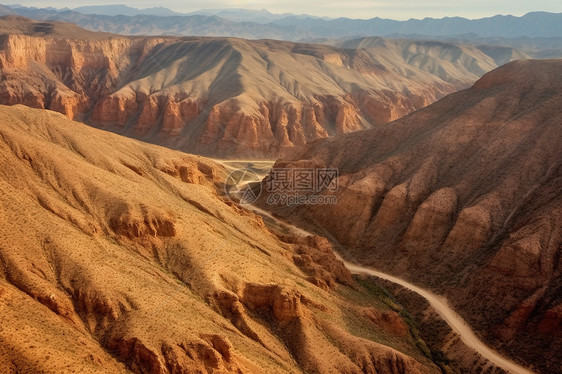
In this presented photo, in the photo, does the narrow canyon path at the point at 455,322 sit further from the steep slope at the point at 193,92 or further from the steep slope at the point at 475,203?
the steep slope at the point at 193,92

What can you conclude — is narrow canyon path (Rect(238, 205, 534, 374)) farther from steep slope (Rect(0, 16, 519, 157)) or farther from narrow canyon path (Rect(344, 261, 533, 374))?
steep slope (Rect(0, 16, 519, 157))

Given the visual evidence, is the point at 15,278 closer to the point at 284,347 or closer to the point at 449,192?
the point at 284,347

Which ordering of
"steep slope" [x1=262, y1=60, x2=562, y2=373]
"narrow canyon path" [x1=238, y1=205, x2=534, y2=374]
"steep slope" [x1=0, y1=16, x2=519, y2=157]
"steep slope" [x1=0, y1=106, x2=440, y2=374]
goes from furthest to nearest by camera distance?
1. "steep slope" [x1=0, y1=16, x2=519, y2=157]
2. "steep slope" [x1=262, y1=60, x2=562, y2=373]
3. "narrow canyon path" [x1=238, y1=205, x2=534, y2=374]
4. "steep slope" [x1=0, y1=106, x2=440, y2=374]

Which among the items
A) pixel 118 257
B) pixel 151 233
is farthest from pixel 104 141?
pixel 118 257

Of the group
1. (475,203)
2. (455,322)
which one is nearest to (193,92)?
(475,203)

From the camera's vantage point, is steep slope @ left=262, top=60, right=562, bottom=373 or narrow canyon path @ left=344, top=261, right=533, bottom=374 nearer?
narrow canyon path @ left=344, top=261, right=533, bottom=374

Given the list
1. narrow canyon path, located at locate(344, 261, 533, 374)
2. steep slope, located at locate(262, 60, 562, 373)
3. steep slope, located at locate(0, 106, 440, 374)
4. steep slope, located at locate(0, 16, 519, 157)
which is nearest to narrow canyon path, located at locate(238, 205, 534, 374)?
narrow canyon path, located at locate(344, 261, 533, 374)

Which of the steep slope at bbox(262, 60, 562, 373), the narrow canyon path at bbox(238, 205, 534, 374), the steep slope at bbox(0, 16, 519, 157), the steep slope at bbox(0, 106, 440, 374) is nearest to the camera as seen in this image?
the steep slope at bbox(0, 106, 440, 374)

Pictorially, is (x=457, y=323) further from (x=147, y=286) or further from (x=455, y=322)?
(x=147, y=286)
